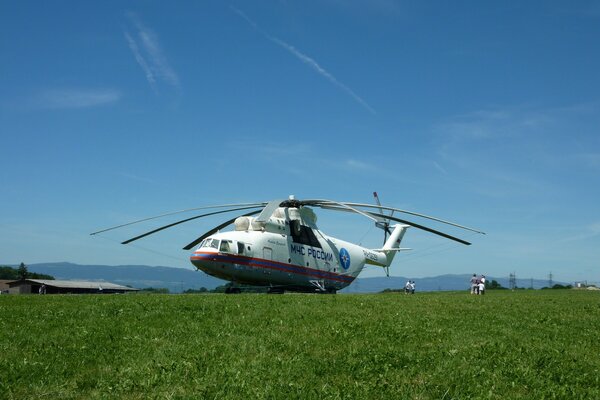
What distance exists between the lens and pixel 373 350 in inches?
413

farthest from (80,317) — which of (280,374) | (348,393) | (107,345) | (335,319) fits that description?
(348,393)

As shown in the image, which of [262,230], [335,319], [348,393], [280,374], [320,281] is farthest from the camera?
[320,281]

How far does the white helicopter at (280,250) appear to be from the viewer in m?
36.6

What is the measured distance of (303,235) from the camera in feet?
137

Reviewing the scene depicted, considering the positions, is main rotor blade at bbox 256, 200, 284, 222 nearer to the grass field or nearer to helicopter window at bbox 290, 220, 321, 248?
helicopter window at bbox 290, 220, 321, 248

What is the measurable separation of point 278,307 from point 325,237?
90.7ft

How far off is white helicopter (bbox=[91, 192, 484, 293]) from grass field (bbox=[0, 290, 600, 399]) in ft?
61.7

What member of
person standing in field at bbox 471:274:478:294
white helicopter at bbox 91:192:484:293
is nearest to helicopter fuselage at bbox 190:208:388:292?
white helicopter at bbox 91:192:484:293

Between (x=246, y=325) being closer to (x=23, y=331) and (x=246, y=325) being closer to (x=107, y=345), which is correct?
(x=107, y=345)

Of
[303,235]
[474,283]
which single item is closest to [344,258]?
[303,235]

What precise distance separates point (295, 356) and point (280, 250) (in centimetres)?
2941

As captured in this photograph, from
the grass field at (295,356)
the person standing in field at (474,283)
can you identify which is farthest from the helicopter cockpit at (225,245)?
the grass field at (295,356)

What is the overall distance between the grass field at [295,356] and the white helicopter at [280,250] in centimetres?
1882

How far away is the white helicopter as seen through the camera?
36.6m
